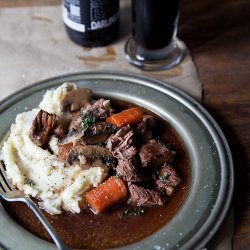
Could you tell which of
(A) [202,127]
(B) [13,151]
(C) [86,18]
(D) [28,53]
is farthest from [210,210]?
(D) [28,53]

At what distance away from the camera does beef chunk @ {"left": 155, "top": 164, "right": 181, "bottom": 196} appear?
6.82 ft

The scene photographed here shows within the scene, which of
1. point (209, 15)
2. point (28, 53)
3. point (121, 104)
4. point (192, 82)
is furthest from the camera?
Answer: point (209, 15)

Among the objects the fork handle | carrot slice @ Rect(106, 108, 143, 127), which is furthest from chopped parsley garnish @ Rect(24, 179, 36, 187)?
carrot slice @ Rect(106, 108, 143, 127)

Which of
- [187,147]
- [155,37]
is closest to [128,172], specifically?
[187,147]

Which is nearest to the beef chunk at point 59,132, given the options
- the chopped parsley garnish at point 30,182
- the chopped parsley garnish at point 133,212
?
the chopped parsley garnish at point 30,182

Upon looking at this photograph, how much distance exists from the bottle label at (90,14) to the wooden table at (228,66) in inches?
21.6

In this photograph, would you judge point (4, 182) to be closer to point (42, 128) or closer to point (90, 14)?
point (42, 128)

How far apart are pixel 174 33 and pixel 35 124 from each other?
3.67ft

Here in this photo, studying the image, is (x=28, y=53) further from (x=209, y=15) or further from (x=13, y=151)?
(x=209, y=15)

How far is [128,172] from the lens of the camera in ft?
6.75

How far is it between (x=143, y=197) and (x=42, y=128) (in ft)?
1.95

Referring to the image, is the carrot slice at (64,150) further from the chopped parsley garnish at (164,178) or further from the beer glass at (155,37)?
the beer glass at (155,37)

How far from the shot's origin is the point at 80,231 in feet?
6.42

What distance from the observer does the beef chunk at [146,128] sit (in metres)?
2.26
